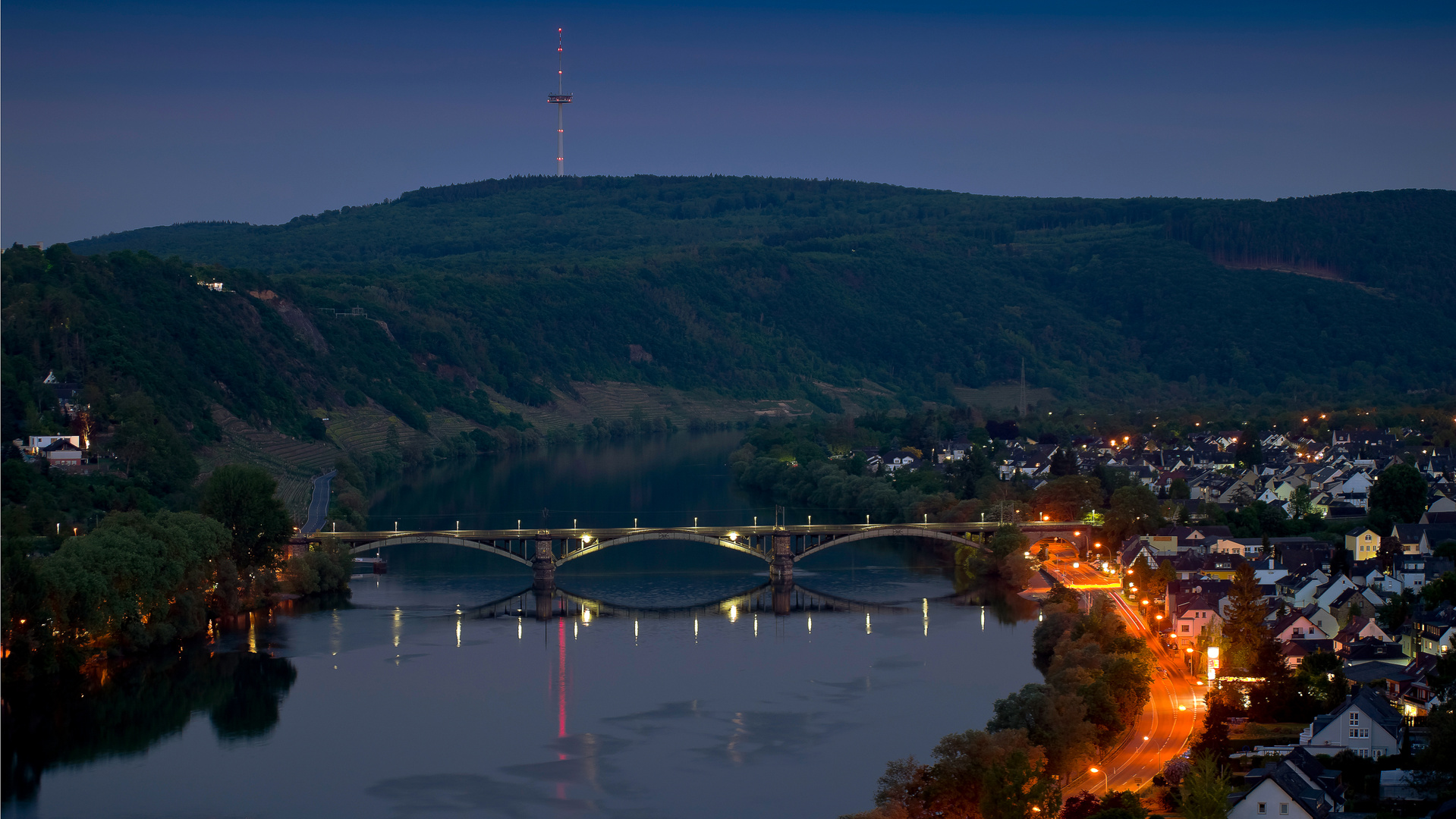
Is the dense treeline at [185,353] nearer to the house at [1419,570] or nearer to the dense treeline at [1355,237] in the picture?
the house at [1419,570]

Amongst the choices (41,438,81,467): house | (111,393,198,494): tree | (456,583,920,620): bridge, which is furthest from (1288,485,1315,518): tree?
(41,438,81,467): house

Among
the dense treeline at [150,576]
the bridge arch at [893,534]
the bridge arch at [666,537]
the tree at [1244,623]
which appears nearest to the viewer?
the tree at [1244,623]

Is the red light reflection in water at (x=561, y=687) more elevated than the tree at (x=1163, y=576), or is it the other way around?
the tree at (x=1163, y=576)

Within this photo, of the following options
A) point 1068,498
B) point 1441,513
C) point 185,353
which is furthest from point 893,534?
point 185,353

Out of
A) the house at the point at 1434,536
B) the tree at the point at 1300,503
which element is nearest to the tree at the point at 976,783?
the house at the point at 1434,536

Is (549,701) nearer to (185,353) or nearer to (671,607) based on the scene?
(671,607)

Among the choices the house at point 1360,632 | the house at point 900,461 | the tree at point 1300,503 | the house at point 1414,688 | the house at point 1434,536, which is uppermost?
the house at point 900,461
